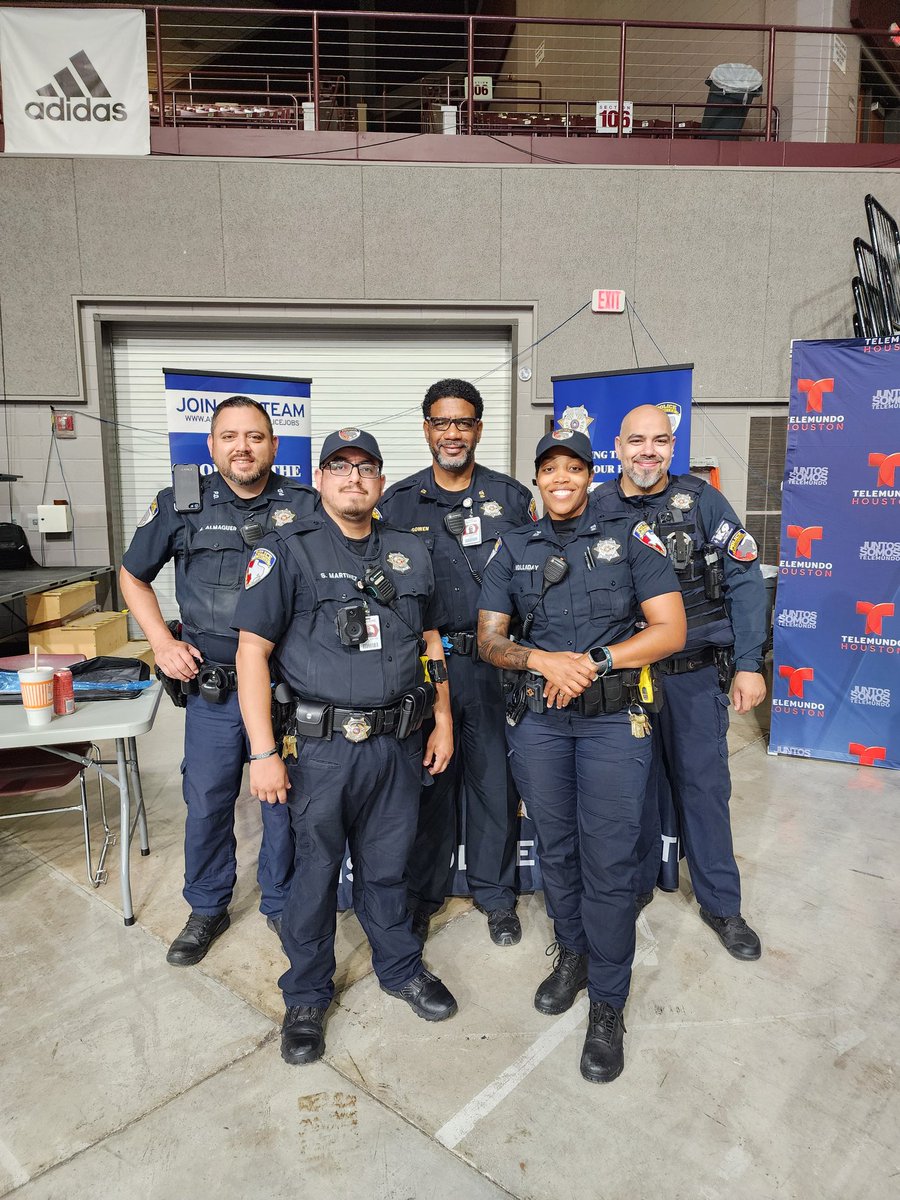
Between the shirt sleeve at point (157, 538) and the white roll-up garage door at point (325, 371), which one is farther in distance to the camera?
the white roll-up garage door at point (325, 371)

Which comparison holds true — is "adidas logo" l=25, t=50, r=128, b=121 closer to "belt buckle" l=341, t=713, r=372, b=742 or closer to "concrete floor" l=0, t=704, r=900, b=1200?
"concrete floor" l=0, t=704, r=900, b=1200

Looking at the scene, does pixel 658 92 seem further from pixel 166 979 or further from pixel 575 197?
pixel 166 979

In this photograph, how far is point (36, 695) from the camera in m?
2.61

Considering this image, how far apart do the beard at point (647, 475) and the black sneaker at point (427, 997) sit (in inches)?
72.9

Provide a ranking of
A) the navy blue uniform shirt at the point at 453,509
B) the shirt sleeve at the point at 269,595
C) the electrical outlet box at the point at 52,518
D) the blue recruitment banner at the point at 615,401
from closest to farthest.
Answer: the shirt sleeve at the point at 269,595
the navy blue uniform shirt at the point at 453,509
the blue recruitment banner at the point at 615,401
the electrical outlet box at the point at 52,518

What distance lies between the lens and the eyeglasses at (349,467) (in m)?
2.01

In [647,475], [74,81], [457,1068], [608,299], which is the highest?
[74,81]

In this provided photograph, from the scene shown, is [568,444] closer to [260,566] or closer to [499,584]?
[499,584]

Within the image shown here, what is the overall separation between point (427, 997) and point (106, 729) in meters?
1.45

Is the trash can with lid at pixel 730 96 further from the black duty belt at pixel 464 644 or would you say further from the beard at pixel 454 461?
the black duty belt at pixel 464 644

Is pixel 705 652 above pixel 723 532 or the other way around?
the other way around

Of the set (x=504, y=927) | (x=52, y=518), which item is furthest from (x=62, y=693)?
(x=52, y=518)

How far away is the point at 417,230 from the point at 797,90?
451 cm

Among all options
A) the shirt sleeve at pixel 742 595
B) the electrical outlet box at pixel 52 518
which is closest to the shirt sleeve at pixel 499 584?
the shirt sleeve at pixel 742 595
